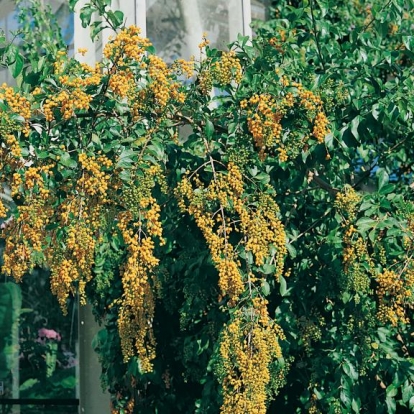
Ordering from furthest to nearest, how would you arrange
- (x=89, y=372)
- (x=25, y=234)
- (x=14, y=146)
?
(x=89, y=372) < (x=25, y=234) < (x=14, y=146)

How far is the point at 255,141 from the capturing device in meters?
3.46

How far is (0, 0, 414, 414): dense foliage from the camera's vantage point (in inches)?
129

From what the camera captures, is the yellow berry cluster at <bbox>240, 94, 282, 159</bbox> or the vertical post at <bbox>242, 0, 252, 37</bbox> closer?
the yellow berry cluster at <bbox>240, 94, 282, 159</bbox>

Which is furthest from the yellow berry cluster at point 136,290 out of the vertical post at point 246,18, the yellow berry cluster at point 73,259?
the vertical post at point 246,18

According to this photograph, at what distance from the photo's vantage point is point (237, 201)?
11.0ft

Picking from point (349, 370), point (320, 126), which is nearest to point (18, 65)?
point (320, 126)

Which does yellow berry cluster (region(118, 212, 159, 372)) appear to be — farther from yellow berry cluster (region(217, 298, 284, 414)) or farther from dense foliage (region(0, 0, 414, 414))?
yellow berry cluster (region(217, 298, 284, 414))

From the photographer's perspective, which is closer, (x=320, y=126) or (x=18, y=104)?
(x=18, y=104)

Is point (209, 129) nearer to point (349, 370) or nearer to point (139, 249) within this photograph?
point (139, 249)

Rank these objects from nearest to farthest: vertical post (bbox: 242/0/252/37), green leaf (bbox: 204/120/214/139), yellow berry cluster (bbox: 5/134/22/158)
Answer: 1. yellow berry cluster (bbox: 5/134/22/158)
2. green leaf (bbox: 204/120/214/139)
3. vertical post (bbox: 242/0/252/37)

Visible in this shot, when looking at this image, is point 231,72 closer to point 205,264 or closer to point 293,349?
point 205,264

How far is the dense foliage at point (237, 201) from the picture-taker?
3268 millimetres

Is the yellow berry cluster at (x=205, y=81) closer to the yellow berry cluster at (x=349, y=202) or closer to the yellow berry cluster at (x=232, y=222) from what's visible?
the yellow berry cluster at (x=232, y=222)


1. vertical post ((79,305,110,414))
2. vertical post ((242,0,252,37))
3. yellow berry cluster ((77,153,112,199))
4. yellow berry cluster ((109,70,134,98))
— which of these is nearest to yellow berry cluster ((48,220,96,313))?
yellow berry cluster ((77,153,112,199))
